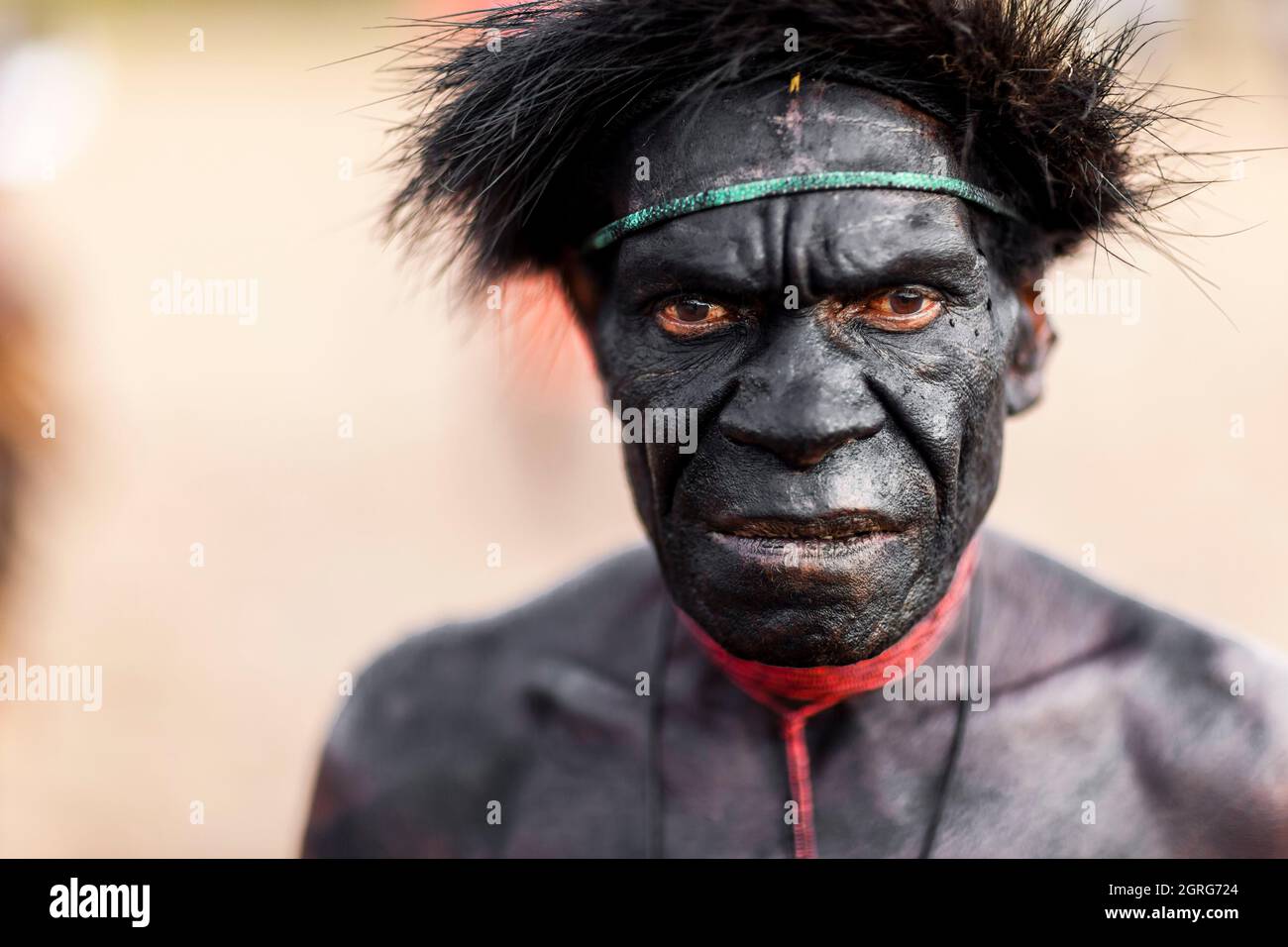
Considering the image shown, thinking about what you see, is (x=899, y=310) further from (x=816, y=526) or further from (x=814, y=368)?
(x=816, y=526)

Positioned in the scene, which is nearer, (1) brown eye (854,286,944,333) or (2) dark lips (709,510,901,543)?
(2) dark lips (709,510,901,543)

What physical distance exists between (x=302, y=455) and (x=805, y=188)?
7301mm

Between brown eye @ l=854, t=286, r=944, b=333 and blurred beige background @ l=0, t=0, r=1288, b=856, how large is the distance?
9.66 feet

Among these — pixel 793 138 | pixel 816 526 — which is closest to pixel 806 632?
pixel 816 526

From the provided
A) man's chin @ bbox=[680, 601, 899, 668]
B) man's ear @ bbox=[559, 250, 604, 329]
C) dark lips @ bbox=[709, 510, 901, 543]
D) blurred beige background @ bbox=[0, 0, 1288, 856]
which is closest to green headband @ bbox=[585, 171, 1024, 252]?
man's ear @ bbox=[559, 250, 604, 329]

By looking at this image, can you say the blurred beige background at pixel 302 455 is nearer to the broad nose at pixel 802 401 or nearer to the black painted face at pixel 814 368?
the black painted face at pixel 814 368

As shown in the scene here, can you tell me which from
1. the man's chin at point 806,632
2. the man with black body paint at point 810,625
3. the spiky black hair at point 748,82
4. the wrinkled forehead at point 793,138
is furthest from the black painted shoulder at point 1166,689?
the wrinkled forehead at point 793,138

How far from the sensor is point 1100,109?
2.57m

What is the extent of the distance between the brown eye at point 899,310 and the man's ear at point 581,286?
1.93ft

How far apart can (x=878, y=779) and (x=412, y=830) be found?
113 cm

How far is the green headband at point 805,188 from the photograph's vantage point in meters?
2.37

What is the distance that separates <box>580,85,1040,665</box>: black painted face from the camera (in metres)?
2.33

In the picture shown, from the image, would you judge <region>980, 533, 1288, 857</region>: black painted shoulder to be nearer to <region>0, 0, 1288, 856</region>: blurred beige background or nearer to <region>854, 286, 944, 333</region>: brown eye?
<region>854, 286, 944, 333</region>: brown eye

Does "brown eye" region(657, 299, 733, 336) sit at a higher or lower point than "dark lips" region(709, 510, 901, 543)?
higher
